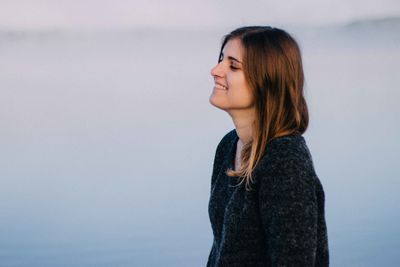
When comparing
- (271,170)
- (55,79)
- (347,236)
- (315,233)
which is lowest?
(315,233)

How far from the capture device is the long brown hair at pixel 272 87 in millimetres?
→ 1260

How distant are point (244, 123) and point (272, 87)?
0.31ft

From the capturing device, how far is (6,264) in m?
3.01

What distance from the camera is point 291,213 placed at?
1.16 meters

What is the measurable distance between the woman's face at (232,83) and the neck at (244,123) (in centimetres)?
1

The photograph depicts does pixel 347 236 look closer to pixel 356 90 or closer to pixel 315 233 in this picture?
pixel 356 90

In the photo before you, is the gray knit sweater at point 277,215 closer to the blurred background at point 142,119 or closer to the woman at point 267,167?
the woman at point 267,167

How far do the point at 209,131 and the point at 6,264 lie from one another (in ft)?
3.38

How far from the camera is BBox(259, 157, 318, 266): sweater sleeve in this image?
3.81 ft

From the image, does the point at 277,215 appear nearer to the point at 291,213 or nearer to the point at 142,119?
the point at 291,213

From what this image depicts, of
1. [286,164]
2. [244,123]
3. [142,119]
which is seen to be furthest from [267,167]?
[142,119]

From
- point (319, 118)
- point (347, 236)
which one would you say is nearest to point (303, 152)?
point (347, 236)

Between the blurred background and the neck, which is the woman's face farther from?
the blurred background

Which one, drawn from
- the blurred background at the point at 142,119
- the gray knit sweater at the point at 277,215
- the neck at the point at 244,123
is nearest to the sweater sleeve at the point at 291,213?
the gray knit sweater at the point at 277,215
